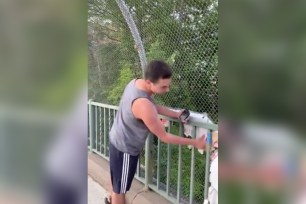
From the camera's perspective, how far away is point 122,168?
2.54 meters

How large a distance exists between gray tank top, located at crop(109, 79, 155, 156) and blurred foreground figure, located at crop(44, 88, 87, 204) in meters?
1.72

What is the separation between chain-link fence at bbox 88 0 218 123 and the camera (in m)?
2.16

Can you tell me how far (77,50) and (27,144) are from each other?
202 mm

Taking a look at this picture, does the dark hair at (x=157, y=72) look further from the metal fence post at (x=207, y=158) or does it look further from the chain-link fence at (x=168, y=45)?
the metal fence post at (x=207, y=158)

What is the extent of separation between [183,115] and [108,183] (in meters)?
1.66

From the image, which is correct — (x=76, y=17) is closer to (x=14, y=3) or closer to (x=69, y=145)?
(x=14, y=3)

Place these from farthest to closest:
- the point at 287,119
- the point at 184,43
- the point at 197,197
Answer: the point at 197,197 → the point at 184,43 → the point at 287,119

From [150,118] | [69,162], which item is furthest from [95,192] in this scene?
[69,162]

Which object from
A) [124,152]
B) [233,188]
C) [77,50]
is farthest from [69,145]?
[124,152]

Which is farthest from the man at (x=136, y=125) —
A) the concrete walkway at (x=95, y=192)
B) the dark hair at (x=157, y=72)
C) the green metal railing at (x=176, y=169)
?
the concrete walkway at (x=95, y=192)

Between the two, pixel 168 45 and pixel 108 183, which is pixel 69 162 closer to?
pixel 168 45

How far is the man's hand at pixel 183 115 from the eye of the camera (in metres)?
2.54

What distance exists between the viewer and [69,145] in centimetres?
61

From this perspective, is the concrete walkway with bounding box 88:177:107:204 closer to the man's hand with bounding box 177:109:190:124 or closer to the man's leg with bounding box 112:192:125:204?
the man's leg with bounding box 112:192:125:204
